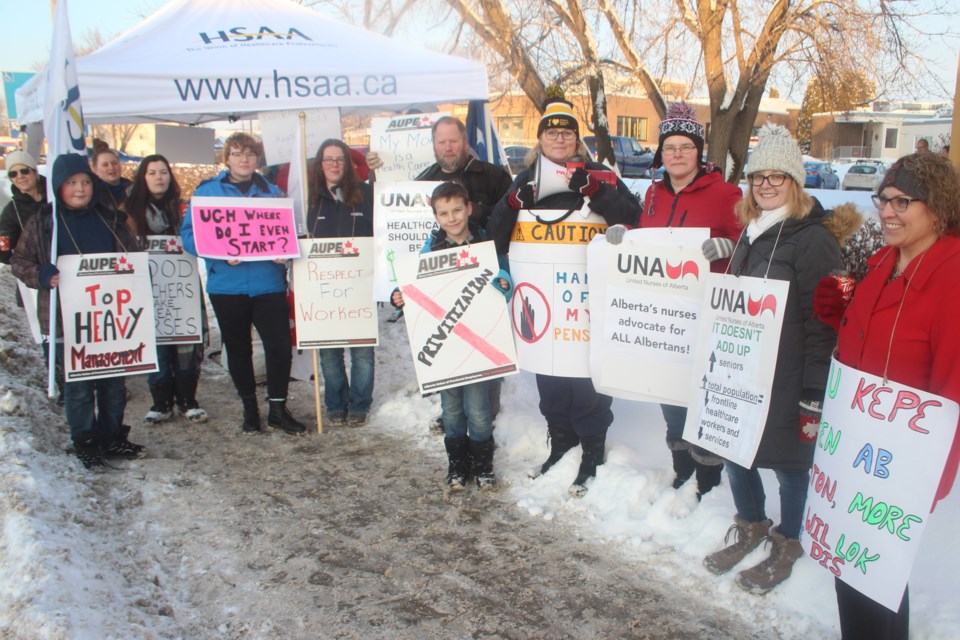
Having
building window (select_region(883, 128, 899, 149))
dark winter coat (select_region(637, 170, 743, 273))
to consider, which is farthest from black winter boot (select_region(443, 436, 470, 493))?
building window (select_region(883, 128, 899, 149))

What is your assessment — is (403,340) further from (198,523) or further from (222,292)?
(198,523)

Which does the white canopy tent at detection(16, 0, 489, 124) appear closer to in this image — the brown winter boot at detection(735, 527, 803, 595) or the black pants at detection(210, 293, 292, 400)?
the black pants at detection(210, 293, 292, 400)

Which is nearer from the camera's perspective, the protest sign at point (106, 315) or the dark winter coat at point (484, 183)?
the protest sign at point (106, 315)

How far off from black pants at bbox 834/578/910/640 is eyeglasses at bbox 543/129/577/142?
2621mm

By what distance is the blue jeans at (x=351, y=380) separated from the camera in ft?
19.9

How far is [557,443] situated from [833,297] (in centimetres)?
234

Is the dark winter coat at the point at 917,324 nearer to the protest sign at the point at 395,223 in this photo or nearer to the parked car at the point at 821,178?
the protest sign at the point at 395,223

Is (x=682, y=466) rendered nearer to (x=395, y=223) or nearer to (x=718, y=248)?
(x=718, y=248)

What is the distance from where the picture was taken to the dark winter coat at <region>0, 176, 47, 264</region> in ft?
17.5

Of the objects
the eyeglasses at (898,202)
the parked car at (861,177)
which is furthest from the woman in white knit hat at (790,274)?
the parked car at (861,177)

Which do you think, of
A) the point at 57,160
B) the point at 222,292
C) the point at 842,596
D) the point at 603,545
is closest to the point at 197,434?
the point at 222,292

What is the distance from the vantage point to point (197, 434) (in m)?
5.91

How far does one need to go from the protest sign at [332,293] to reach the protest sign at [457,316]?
1476mm

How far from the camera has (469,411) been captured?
4.62 metres
